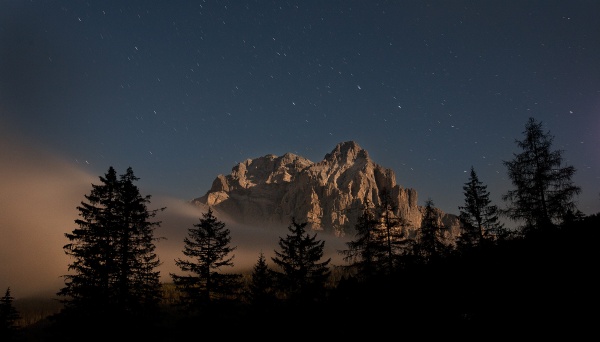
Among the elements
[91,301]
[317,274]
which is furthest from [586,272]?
[91,301]

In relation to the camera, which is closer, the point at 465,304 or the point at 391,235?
the point at 465,304

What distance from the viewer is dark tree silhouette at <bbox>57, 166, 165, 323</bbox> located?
20.0 meters

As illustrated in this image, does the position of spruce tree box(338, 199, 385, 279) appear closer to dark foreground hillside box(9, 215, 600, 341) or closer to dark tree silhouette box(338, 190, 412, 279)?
dark tree silhouette box(338, 190, 412, 279)

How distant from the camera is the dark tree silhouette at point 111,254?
65.6 ft

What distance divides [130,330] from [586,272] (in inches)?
853

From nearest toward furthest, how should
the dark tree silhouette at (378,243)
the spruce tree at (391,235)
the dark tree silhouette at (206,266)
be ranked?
1. the dark tree silhouette at (206,266)
2. the spruce tree at (391,235)
3. the dark tree silhouette at (378,243)

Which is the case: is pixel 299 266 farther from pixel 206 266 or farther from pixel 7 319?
pixel 7 319

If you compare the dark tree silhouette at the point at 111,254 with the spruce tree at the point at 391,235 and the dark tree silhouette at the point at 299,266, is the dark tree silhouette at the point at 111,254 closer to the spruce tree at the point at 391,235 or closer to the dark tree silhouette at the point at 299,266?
the dark tree silhouette at the point at 299,266

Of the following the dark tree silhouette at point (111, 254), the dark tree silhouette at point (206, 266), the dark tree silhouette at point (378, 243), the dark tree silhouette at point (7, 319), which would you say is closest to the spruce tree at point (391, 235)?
the dark tree silhouette at point (378, 243)

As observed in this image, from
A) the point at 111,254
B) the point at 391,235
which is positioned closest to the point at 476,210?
the point at 391,235

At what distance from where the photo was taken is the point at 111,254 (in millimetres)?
20547

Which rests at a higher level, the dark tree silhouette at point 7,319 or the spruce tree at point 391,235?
the spruce tree at point 391,235

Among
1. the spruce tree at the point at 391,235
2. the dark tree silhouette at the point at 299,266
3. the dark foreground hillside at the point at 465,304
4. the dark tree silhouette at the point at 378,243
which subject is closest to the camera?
the dark foreground hillside at the point at 465,304

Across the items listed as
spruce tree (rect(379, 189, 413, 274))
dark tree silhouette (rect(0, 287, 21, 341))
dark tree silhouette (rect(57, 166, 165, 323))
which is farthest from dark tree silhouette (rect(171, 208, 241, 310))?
dark tree silhouette (rect(0, 287, 21, 341))
